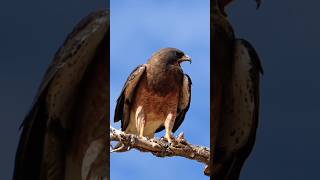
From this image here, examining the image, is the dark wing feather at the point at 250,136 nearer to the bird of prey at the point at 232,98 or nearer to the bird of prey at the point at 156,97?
the bird of prey at the point at 232,98

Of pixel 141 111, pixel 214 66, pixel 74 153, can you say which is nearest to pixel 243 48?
pixel 214 66

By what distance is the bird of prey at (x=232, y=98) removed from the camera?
5820mm

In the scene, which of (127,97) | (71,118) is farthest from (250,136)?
(71,118)

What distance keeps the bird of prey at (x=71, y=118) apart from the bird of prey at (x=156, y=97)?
127 millimetres

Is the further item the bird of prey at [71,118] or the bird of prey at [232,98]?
the bird of prey at [232,98]

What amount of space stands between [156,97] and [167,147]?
25 centimetres

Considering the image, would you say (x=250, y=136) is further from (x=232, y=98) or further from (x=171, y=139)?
(x=171, y=139)

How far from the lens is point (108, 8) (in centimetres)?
568

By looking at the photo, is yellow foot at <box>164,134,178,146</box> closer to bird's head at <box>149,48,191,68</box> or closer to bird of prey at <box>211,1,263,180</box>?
bird of prey at <box>211,1,263,180</box>

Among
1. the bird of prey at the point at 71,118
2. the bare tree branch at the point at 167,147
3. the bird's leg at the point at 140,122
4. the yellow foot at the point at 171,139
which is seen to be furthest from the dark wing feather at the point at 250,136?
the bird of prey at the point at 71,118

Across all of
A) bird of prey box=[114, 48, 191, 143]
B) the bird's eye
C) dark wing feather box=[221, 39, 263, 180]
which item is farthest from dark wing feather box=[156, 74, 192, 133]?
dark wing feather box=[221, 39, 263, 180]

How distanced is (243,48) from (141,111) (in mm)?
619

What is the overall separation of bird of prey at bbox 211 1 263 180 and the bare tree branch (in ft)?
0.51

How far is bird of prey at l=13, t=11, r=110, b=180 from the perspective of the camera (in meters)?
5.69
